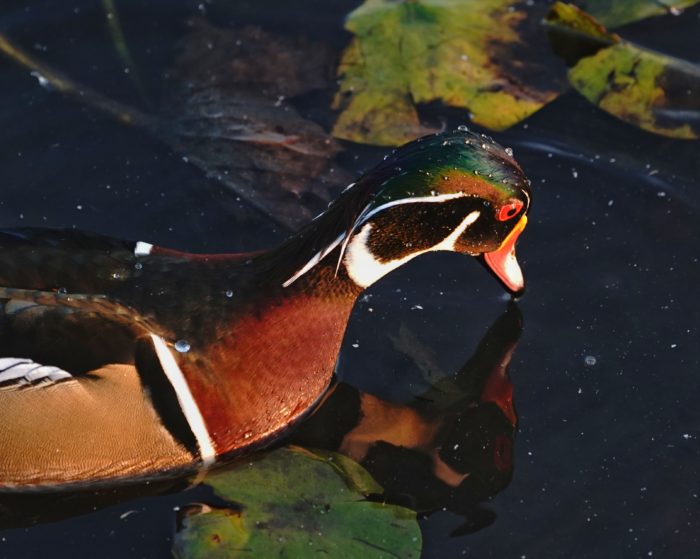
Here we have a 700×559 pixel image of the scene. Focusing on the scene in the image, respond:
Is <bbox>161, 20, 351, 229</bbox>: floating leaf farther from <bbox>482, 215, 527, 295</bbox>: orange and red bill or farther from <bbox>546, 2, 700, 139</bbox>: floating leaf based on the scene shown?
<bbox>546, 2, 700, 139</bbox>: floating leaf

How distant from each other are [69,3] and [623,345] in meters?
3.52

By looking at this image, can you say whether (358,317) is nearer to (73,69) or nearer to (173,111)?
(173,111)

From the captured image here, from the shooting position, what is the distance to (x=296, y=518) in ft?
13.0

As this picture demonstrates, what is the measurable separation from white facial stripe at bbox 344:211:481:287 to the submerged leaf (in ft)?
5.71

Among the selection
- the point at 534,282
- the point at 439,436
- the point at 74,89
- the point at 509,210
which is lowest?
the point at 439,436

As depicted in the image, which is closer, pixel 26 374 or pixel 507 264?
pixel 26 374

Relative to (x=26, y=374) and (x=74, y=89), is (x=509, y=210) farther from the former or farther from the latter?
(x=74, y=89)

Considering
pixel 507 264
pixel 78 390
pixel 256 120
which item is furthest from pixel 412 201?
pixel 256 120

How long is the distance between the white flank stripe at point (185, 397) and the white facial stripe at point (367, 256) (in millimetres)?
735

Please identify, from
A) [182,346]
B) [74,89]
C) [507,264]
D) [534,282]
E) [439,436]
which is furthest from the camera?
[74,89]

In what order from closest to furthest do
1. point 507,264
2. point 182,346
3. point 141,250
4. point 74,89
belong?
1. point 182,346
2. point 141,250
3. point 507,264
4. point 74,89

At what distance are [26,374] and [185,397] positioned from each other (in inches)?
21.5

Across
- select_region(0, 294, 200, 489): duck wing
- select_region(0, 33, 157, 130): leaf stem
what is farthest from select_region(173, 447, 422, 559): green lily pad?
select_region(0, 33, 157, 130): leaf stem

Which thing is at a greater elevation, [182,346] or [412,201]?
[412,201]
